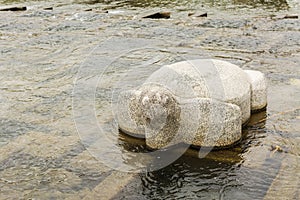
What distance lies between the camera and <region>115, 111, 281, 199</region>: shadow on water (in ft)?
11.2

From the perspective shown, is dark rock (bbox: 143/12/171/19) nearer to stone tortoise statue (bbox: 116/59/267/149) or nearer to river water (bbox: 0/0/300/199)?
river water (bbox: 0/0/300/199)

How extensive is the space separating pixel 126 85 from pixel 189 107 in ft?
6.70

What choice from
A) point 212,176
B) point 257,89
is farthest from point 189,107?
point 257,89

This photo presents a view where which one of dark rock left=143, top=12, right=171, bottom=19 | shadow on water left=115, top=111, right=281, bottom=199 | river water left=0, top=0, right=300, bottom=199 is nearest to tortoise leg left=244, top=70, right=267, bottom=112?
river water left=0, top=0, right=300, bottom=199

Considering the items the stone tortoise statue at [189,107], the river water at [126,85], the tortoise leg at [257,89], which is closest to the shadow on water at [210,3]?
the river water at [126,85]

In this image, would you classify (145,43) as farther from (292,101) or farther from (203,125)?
(203,125)

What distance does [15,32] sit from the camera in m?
10.0

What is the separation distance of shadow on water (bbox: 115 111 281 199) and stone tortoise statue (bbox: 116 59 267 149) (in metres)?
0.15

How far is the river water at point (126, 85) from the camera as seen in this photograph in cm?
358

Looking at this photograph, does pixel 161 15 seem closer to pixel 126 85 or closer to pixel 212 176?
pixel 126 85

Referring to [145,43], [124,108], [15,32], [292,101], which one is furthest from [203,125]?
[15,32]

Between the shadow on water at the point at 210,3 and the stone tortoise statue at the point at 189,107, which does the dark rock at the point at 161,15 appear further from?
the stone tortoise statue at the point at 189,107

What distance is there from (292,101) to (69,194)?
284 cm

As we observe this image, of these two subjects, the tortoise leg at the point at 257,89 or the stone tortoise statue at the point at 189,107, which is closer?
the stone tortoise statue at the point at 189,107
